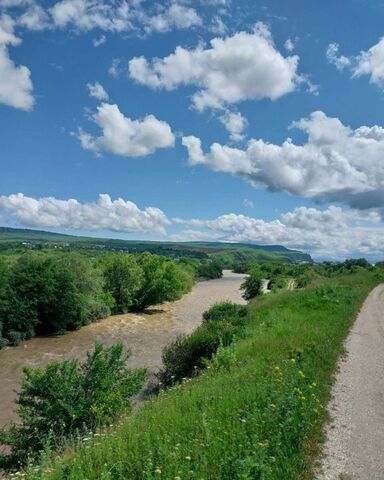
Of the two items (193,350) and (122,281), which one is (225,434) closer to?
(193,350)

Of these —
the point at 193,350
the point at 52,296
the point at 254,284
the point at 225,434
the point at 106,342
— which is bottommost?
the point at 106,342

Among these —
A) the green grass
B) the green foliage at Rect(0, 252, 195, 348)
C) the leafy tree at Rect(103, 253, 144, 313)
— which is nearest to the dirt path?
the green grass

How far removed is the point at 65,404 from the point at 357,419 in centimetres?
895

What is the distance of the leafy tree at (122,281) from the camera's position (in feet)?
216

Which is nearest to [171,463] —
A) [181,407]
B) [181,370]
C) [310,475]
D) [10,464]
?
[310,475]

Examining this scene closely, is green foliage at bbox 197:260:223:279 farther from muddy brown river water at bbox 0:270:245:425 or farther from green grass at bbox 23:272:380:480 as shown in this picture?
green grass at bbox 23:272:380:480

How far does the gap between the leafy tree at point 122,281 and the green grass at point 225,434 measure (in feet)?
173

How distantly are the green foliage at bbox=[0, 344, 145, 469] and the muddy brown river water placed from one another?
33.6 feet

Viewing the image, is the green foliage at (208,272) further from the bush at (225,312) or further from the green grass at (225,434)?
the green grass at (225,434)

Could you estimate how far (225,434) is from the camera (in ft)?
27.3

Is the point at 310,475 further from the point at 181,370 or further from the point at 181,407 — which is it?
the point at 181,370

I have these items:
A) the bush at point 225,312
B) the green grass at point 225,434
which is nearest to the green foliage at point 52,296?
the bush at point 225,312

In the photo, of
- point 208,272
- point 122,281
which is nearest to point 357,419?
point 122,281

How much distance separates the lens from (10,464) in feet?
41.8
